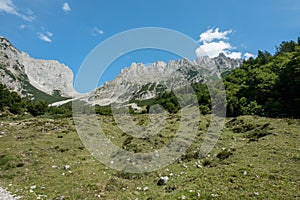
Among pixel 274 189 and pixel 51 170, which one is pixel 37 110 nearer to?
pixel 51 170

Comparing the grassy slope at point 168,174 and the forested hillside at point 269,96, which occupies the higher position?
the forested hillside at point 269,96

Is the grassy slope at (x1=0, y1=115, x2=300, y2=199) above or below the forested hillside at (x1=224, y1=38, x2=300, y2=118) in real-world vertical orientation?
below

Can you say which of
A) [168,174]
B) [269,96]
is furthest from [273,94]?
[168,174]

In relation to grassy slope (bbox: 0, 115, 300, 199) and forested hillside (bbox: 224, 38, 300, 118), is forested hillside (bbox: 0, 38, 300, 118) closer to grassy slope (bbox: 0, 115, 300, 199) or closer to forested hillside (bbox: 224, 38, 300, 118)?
forested hillside (bbox: 224, 38, 300, 118)

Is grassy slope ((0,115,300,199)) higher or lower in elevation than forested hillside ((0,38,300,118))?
lower

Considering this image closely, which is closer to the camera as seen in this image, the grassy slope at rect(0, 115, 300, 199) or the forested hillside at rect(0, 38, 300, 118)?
the grassy slope at rect(0, 115, 300, 199)

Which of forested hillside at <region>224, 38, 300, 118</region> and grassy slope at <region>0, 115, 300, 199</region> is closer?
grassy slope at <region>0, 115, 300, 199</region>

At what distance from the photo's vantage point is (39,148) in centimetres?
1778

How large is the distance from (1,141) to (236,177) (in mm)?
23168

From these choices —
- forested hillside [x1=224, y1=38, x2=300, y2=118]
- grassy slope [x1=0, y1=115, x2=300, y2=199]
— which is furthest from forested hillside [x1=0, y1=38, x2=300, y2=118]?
grassy slope [x1=0, y1=115, x2=300, y2=199]

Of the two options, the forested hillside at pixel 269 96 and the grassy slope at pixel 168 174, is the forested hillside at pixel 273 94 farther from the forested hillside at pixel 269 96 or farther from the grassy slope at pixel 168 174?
the grassy slope at pixel 168 174

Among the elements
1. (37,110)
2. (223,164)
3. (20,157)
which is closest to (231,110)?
(223,164)

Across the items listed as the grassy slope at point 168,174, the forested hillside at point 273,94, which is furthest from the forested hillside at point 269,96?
the grassy slope at point 168,174

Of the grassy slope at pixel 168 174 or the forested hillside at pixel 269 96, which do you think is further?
the forested hillside at pixel 269 96
